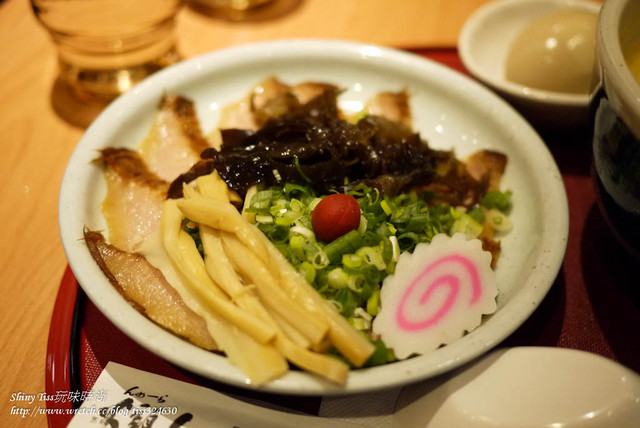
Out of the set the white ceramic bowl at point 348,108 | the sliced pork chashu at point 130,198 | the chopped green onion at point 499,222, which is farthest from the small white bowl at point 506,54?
the sliced pork chashu at point 130,198

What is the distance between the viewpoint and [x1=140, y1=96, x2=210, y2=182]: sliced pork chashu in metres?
2.11

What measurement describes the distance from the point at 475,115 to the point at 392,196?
68 cm

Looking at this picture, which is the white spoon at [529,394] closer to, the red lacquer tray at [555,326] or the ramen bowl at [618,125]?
the red lacquer tray at [555,326]

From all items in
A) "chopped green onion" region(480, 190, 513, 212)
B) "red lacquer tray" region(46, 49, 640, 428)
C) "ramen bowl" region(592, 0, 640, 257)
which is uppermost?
"ramen bowl" region(592, 0, 640, 257)

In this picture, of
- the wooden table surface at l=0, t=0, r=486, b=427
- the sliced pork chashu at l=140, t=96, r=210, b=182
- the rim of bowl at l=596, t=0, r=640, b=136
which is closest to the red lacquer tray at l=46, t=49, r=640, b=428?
the wooden table surface at l=0, t=0, r=486, b=427

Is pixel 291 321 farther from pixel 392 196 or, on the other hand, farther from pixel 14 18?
pixel 14 18

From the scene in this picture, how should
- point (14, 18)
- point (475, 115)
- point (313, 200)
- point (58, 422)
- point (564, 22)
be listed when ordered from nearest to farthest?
1. point (58, 422)
2. point (313, 200)
3. point (475, 115)
4. point (564, 22)
5. point (14, 18)

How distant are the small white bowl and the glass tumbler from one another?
1643 mm

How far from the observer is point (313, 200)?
185cm

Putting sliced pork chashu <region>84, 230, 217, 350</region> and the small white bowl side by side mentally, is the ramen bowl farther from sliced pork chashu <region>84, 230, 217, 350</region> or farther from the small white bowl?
sliced pork chashu <region>84, 230, 217, 350</region>

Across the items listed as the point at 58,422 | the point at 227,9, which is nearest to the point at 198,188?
the point at 58,422

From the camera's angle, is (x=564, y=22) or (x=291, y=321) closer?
(x=291, y=321)

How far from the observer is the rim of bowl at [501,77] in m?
2.22

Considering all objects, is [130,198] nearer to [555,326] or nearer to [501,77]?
[555,326]
